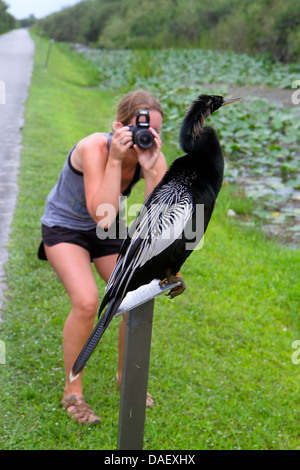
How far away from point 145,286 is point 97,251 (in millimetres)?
889

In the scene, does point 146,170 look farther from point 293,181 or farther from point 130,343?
point 293,181

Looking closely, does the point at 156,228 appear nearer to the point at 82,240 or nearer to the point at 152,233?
the point at 152,233

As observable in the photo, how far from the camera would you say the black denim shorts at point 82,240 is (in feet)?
8.11

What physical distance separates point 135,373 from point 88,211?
0.91 m

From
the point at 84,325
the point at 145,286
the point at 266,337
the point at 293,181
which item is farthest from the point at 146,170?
the point at 293,181

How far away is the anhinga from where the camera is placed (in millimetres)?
1666

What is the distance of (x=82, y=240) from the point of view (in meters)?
2.52

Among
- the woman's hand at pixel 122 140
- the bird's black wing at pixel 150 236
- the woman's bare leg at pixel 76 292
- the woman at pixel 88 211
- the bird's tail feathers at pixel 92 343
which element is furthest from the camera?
the woman's bare leg at pixel 76 292

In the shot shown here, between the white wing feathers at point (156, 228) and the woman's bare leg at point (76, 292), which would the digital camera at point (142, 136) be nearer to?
the white wing feathers at point (156, 228)

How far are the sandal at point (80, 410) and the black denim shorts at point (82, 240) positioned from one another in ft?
2.56

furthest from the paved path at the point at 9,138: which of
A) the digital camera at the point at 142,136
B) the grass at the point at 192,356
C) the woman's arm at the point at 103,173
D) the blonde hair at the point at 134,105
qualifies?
the digital camera at the point at 142,136

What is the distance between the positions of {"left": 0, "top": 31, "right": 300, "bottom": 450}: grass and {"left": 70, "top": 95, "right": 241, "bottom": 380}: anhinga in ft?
3.41

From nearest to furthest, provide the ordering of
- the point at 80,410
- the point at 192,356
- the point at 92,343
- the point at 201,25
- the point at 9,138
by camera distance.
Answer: the point at 92,343 → the point at 80,410 → the point at 192,356 → the point at 9,138 → the point at 201,25

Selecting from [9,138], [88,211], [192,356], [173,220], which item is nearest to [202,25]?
[9,138]
